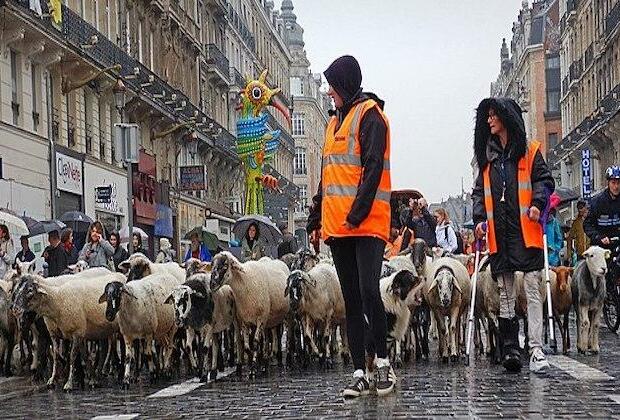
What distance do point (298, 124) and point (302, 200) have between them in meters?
11.8

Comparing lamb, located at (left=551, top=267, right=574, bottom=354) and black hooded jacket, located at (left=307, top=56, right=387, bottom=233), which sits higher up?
black hooded jacket, located at (left=307, top=56, right=387, bottom=233)

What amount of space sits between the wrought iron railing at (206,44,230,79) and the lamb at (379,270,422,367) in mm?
50593

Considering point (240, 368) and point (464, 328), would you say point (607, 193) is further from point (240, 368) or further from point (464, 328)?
point (240, 368)

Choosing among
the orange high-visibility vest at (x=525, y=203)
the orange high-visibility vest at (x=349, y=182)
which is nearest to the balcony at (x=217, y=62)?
the orange high-visibility vest at (x=525, y=203)

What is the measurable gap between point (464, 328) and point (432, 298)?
3.57 ft

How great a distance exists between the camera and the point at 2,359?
14266 mm

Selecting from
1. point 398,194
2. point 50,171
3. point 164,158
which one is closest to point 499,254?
point 398,194

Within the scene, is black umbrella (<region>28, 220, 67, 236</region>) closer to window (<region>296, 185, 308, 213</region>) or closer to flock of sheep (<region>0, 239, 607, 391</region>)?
flock of sheep (<region>0, 239, 607, 391</region>)

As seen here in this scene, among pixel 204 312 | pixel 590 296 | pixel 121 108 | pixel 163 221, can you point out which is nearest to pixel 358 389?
pixel 204 312

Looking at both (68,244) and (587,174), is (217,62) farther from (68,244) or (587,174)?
(68,244)

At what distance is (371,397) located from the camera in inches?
335

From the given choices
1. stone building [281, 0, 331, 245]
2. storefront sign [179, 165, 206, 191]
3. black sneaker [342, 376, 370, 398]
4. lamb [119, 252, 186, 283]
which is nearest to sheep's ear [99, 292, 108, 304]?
lamb [119, 252, 186, 283]

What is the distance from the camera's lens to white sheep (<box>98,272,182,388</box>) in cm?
1212

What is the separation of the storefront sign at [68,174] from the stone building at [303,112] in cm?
8573
